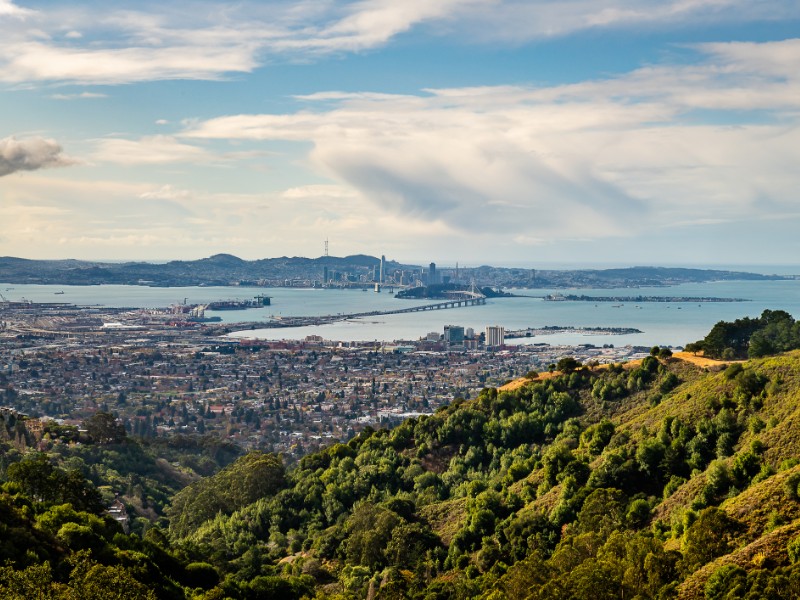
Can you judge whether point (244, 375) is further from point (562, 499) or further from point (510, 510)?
point (562, 499)

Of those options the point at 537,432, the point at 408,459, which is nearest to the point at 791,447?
the point at 537,432

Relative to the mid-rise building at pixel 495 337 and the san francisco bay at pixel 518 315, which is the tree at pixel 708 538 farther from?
the mid-rise building at pixel 495 337

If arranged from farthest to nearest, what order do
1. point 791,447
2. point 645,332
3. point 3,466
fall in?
1. point 645,332
2. point 3,466
3. point 791,447

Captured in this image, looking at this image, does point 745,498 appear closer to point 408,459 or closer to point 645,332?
point 408,459

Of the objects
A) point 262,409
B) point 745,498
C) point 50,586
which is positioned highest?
point 745,498

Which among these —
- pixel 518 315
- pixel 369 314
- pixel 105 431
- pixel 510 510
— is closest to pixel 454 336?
pixel 518 315

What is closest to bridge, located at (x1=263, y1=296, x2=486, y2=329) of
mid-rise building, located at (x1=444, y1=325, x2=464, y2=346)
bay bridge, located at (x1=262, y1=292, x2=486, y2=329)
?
bay bridge, located at (x1=262, y1=292, x2=486, y2=329)

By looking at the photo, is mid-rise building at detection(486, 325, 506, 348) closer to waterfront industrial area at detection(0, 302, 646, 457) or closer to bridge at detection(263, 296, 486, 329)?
waterfront industrial area at detection(0, 302, 646, 457)

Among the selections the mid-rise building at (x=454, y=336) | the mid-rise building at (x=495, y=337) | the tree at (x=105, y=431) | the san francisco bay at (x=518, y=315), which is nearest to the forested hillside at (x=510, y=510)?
the tree at (x=105, y=431)
